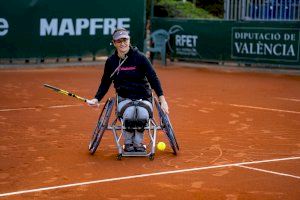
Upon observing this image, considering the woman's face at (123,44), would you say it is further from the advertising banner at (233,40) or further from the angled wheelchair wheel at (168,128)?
the advertising banner at (233,40)

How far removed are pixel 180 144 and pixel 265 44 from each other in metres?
12.6

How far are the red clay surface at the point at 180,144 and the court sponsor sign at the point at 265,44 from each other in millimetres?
3792

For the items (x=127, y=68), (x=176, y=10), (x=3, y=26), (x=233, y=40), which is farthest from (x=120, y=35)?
(x=176, y=10)

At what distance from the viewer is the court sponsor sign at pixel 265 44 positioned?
2156cm

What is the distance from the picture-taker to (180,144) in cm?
1015

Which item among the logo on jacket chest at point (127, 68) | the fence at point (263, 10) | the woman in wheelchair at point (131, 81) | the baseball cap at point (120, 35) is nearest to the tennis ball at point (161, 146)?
the woman in wheelchair at point (131, 81)

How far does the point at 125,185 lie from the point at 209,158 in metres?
1.83

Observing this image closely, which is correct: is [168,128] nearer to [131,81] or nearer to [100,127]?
[131,81]

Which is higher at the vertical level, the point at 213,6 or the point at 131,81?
the point at 213,6

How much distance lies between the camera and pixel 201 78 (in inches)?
822

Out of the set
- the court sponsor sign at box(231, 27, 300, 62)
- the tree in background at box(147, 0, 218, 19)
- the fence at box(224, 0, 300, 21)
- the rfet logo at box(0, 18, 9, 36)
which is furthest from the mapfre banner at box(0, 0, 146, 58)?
the court sponsor sign at box(231, 27, 300, 62)

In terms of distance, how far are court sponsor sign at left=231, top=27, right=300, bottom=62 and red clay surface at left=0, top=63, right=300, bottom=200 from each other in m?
3.79

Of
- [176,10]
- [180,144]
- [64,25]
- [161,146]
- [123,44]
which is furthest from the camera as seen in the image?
[176,10]

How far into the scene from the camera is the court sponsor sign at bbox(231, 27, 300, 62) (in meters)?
21.6
